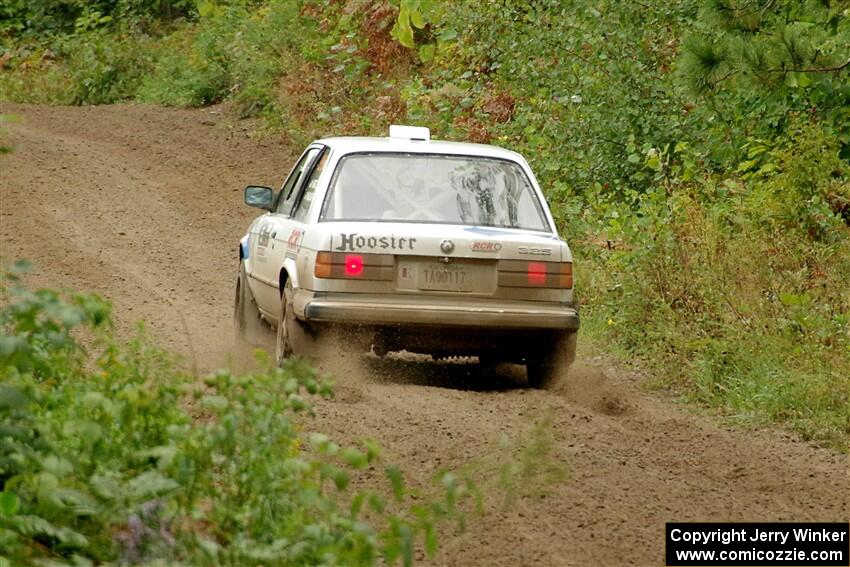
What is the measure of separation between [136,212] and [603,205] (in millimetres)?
6962

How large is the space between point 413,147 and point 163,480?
539cm

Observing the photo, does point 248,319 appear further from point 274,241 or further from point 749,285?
point 749,285

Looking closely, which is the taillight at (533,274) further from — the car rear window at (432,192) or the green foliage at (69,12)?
the green foliage at (69,12)

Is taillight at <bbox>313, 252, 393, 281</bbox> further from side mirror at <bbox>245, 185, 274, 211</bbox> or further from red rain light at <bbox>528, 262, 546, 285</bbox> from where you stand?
side mirror at <bbox>245, 185, 274, 211</bbox>

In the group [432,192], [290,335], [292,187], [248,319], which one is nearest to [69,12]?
[248,319]

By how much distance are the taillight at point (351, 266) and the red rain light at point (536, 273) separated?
877 mm

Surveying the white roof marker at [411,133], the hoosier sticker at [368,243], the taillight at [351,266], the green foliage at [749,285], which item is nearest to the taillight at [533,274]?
the hoosier sticker at [368,243]

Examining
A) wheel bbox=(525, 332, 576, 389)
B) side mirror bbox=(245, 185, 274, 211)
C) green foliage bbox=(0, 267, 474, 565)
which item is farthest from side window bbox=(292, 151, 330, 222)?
green foliage bbox=(0, 267, 474, 565)

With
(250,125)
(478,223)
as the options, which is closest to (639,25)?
(478,223)

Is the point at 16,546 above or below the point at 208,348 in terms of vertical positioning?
above

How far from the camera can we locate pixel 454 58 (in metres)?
20.1

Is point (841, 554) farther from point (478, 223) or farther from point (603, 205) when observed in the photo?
point (603, 205)

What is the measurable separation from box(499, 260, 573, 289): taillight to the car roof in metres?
1.02

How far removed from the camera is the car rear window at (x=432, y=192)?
950 cm
